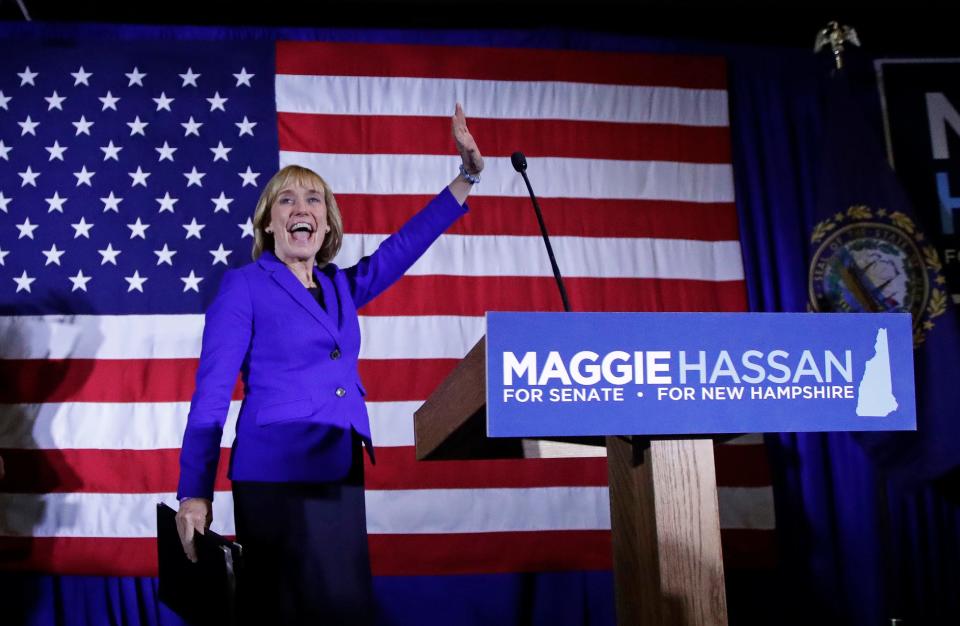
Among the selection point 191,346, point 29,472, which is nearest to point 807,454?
point 191,346

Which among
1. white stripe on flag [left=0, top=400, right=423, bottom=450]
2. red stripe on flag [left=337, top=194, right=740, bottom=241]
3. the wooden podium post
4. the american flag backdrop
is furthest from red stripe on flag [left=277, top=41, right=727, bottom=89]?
→ the wooden podium post

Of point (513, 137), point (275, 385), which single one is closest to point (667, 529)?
point (275, 385)

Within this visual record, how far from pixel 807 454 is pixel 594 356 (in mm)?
2739

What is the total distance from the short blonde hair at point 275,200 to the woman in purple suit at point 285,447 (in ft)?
0.60

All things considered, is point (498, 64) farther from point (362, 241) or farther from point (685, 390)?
point (685, 390)

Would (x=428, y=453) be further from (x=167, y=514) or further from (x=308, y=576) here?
(x=167, y=514)

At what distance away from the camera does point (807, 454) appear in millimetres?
3449

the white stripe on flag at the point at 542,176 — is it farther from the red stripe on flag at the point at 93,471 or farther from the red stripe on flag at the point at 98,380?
the red stripe on flag at the point at 93,471

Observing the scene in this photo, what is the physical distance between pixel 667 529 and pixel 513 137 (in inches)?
103

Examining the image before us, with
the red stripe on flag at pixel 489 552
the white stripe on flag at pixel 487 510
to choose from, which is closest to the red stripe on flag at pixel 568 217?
the white stripe on flag at pixel 487 510

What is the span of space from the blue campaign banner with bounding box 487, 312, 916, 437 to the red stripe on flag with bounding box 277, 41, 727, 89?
8.74ft

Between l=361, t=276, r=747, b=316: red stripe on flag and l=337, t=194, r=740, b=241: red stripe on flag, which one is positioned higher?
l=337, t=194, r=740, b=241: red stripe on flag

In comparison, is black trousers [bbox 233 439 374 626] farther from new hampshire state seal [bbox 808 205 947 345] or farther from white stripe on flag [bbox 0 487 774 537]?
new hampshire state seal [bbox 808 205 947 345]

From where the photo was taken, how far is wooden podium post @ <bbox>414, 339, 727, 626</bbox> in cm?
99
